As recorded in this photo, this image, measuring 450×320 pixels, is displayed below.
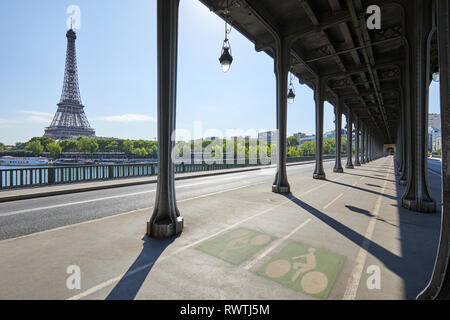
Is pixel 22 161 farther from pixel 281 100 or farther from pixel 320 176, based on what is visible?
pixel 320 176

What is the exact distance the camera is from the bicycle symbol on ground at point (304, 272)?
3109 mm

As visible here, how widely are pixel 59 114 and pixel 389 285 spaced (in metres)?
127

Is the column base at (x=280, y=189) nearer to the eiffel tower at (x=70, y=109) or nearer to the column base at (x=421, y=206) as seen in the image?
the column base at (x=421, y=206)

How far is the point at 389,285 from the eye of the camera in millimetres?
3154

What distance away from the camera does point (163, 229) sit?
16.6 feet

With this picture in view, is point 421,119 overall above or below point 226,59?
below

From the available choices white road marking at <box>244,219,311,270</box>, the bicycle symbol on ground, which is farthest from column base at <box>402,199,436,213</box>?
the bicycle symbol on ground

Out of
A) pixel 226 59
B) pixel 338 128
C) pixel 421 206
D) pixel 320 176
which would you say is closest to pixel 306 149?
pixel 338 128

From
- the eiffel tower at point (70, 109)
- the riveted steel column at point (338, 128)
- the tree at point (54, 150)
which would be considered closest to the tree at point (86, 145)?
the tree at point (54, 150)

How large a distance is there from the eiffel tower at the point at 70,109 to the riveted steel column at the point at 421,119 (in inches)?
4541

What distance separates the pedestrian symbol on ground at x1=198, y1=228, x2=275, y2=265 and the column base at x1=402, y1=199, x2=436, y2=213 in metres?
6.49

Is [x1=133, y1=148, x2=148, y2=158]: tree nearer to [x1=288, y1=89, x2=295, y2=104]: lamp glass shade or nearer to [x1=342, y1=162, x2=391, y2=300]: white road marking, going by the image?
[x1=288, y1=89, x2=295, y2=104]: lamp glass shade

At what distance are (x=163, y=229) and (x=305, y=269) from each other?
327 centimetres

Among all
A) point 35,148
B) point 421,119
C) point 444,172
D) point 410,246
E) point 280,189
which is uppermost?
point 35,148
